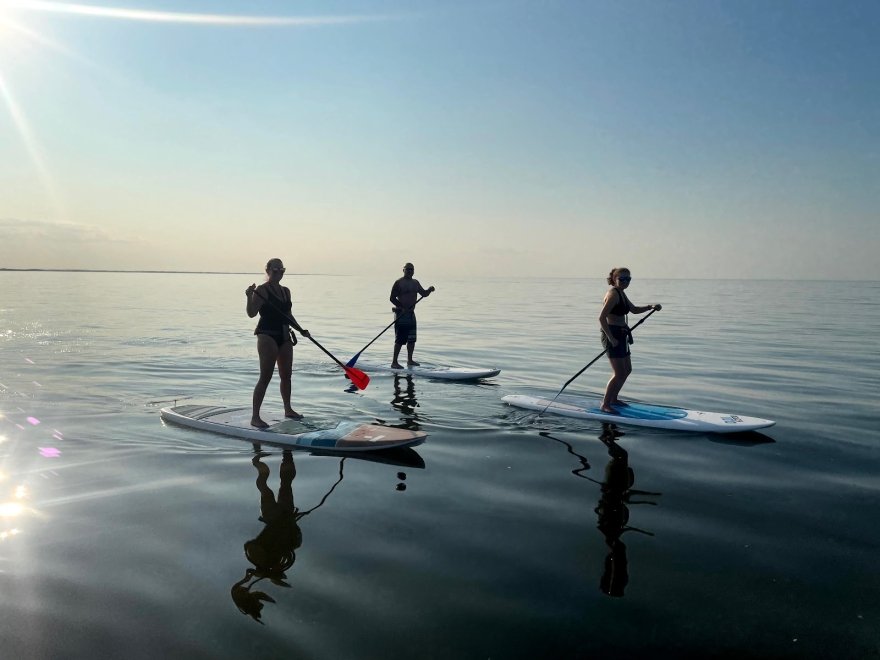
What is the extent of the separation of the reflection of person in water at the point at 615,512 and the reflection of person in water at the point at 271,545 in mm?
2153

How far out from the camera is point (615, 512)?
5.27m

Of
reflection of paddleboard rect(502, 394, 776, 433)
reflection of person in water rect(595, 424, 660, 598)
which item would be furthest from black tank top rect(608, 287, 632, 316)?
reflection of person in water rect(595, 424, 660, 598)

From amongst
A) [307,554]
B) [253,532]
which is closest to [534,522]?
[307,554]

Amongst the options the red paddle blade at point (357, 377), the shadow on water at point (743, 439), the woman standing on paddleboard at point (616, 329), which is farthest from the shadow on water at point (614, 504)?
the red paddle blade at point (357, 377)

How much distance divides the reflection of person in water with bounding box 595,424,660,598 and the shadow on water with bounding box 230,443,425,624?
1.90 m

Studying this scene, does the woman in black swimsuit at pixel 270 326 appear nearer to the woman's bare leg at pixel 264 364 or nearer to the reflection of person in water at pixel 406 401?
the woman's bare leg at pixel 264 364

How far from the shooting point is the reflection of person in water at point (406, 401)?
8655 mm

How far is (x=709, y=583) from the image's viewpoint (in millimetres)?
4047

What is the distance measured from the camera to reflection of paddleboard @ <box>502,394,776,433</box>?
7867mm

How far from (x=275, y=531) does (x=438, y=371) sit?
26.3 ft

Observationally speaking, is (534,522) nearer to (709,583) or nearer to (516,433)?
(709,583)

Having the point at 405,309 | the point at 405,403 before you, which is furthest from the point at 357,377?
the point at 405,309

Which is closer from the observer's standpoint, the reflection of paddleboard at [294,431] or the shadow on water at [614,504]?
the shadow on water at [614,504]

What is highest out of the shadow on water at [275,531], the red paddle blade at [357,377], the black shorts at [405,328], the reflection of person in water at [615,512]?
the black shorts at [405,328]
